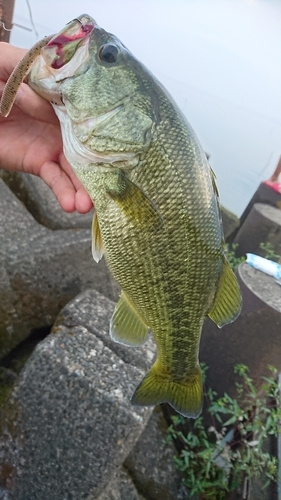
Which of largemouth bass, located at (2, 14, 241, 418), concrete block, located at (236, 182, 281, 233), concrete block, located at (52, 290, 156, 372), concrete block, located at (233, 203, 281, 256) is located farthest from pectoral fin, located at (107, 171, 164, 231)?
concrete block, located at (236, 182, 281, 233)

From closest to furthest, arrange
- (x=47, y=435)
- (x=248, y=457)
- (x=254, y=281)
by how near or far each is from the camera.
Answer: (x=47, y=435) → (x=248, y=457) → (x=254, y=281)

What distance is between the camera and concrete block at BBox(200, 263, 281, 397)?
2488 millimetres

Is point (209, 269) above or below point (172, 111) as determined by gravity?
below

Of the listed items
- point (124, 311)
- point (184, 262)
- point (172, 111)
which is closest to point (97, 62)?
point (172, 111)

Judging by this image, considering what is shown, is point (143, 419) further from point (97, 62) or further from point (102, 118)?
point (97, 62)

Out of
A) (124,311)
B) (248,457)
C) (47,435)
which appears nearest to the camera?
(124,311)

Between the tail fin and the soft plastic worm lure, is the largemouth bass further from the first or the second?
the tail fin

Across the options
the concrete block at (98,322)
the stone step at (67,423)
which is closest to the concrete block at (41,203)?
the concrete block at (98,322)

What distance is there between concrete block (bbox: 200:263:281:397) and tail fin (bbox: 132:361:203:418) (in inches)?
41.4

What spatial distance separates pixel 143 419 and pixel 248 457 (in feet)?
2.14

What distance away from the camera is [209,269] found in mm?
1371

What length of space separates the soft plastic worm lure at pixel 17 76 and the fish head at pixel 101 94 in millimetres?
35

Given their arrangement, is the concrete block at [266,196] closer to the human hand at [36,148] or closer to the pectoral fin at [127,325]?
the human hand at [36,148]

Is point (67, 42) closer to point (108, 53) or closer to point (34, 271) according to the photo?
point (108, 53)
